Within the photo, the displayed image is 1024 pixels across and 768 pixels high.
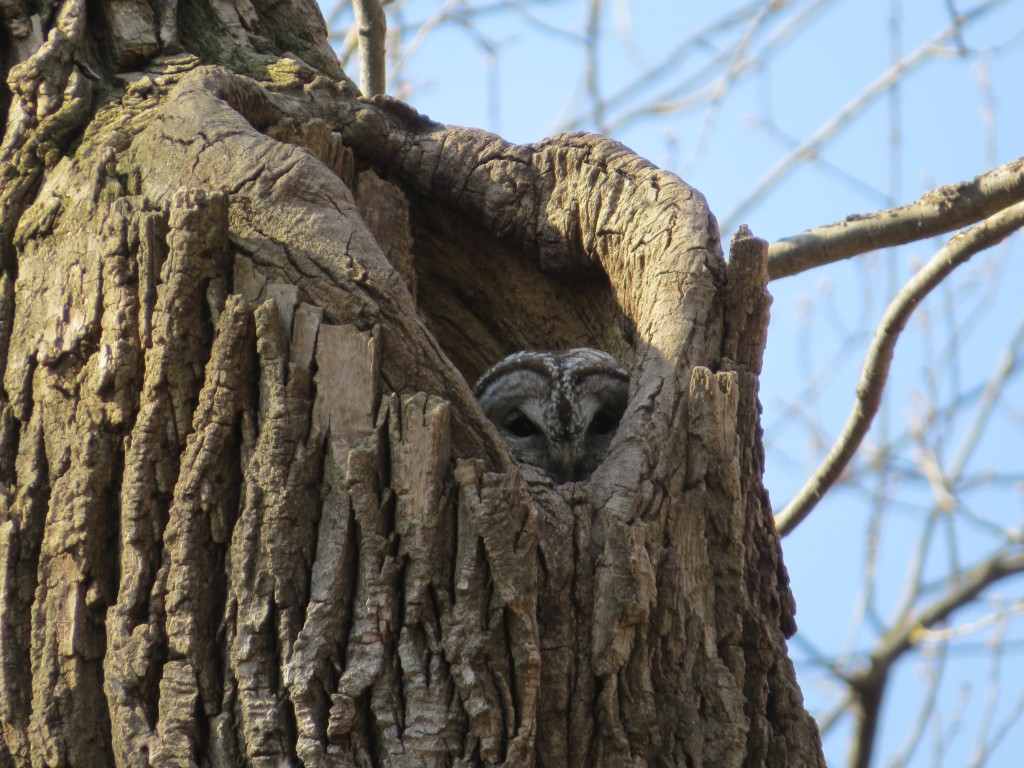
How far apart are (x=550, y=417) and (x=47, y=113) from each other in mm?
1836

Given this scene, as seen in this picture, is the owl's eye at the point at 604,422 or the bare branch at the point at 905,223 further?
the owl's eye at the point at 604,422

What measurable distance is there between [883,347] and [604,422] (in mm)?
975

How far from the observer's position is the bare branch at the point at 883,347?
382 cm

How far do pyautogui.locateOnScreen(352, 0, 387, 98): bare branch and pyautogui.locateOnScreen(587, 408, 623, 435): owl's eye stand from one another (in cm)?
142

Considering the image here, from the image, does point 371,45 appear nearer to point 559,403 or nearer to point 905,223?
point 559,403

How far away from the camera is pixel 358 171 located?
380cm

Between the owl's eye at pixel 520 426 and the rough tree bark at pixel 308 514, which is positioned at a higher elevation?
the owl's eye at pixel 520 426

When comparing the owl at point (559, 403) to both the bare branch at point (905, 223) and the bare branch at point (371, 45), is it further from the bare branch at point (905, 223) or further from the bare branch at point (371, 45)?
the bare branch at point (371, 45)

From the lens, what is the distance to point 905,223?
387 centimetres

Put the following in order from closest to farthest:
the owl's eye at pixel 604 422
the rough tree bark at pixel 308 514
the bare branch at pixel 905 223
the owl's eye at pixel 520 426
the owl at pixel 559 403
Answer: the rough tree bark at pixel 308 514
the bare branch at pixel 905 223
the owl at pixel 559 403
the owl's eye at pixel 604 422
the owl's eye at pixel 520 426

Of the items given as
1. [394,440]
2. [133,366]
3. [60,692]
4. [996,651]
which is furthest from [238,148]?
[996,651]

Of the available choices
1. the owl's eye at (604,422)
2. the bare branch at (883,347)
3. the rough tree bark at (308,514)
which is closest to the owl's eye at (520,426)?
the owl's eye at (604,422)

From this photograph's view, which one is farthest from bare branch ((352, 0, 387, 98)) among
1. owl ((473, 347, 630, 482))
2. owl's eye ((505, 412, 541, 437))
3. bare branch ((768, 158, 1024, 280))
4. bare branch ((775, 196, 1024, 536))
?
bare branch ((775, 196, 1024, 536))

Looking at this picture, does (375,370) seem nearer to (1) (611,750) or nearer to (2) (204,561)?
(2) (204,561)
